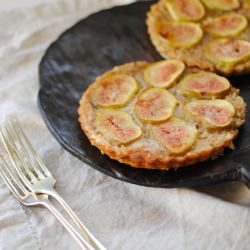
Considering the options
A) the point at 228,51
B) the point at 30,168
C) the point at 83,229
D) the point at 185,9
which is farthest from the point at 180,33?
the point at 83,229

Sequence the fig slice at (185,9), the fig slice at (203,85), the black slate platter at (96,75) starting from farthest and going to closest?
1. the fig slice at (185,9)
2. the fig slice at (203,85)
3. the black slate platter at (96,75)

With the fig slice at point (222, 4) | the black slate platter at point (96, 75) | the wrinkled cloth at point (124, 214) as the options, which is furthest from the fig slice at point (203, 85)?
the fig slice at point (222, 4)

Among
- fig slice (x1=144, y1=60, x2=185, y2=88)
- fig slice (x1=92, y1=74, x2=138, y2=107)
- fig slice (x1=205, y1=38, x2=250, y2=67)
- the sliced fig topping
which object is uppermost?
fig slice (x1=92, y1=74, x2=138, y2=107)

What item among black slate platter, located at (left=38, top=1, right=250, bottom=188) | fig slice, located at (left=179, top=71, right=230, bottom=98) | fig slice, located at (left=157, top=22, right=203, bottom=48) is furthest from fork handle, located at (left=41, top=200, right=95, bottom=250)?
fig slice, located at (left=157, top=22, right=203, bottom=48)

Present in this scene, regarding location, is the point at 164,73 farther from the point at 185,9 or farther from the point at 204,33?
the point at 185,9

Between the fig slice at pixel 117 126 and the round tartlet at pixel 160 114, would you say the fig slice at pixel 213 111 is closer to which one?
the round tartlet at pixel 160 114

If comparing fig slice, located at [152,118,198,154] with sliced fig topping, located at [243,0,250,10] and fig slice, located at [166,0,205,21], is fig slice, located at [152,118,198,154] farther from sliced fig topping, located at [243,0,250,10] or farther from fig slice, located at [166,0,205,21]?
sliced fig topping, located at [243,0,250,10]

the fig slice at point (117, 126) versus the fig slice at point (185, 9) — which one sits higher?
the fig slice at point (185, 9)

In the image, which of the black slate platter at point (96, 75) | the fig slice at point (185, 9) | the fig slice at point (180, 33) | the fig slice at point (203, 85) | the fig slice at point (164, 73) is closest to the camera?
the black slate platter at point (96, 75)
